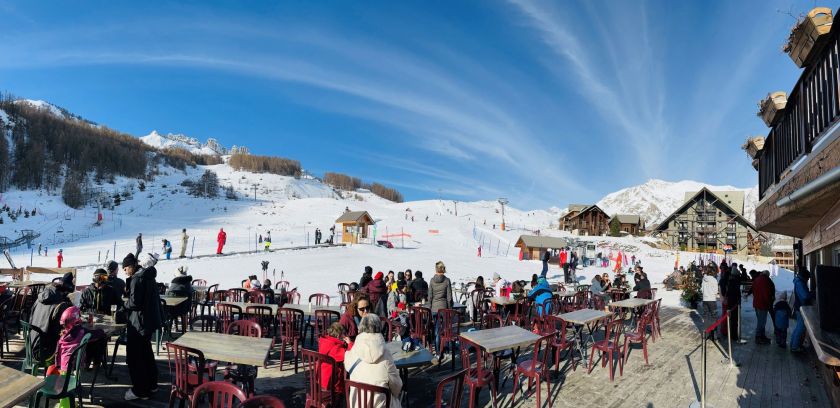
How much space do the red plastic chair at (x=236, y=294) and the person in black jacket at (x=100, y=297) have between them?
2441 mm

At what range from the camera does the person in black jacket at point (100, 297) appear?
7.19 meters

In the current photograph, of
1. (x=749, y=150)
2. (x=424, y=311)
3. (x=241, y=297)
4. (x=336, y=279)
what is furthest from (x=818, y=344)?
(x=336, y=279)

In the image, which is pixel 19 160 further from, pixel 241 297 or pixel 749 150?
pixel 749 150

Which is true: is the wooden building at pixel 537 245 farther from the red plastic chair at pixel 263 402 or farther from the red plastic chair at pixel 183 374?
the red plastic chair at pixel 263 402

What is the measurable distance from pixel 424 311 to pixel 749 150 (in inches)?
295

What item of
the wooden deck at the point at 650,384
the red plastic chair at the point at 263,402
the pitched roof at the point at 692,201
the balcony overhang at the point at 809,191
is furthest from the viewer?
the pitched roof at the point at 692,201

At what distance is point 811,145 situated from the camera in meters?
4.60

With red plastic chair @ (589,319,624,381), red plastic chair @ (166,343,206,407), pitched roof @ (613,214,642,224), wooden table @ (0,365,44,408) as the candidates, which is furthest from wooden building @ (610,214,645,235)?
wooden table @ (0,365,44,408)

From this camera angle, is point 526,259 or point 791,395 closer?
point 791,395

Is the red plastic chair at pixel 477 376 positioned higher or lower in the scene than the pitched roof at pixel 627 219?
lower

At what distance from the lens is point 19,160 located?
64.2m

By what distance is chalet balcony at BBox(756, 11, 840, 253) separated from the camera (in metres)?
3.72

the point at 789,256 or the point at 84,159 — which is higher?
the point at 84,159

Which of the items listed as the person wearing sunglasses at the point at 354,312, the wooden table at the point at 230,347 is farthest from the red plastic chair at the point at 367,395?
the person wearing sunglasses at the point at 354,312
